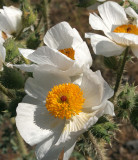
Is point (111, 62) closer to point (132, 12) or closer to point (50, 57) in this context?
point (132, 12)

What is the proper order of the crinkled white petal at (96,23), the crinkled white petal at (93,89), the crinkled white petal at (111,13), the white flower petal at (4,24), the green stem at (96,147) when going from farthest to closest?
the white flower petal at (4,24) < the crinkled white petal at (111,13) < the crinkled white petal at (96,23) < the green stem at (96,147) < the crinkled white petal at (93,89)

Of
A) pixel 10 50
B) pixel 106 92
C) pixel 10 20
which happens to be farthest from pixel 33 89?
pixel 10 20

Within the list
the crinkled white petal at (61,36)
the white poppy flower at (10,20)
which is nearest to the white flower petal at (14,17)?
the white poppy flower at (10,20)

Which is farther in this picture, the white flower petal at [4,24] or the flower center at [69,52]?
the white flower petal at [4,24]

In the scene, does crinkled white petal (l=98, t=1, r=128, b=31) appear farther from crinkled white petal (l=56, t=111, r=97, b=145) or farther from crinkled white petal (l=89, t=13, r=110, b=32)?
crinkled white petal (l=56, t=111, r=97, b=145)

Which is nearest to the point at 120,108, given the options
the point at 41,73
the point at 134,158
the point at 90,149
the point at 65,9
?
the point at 90,149

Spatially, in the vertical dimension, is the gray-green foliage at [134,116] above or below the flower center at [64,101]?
below

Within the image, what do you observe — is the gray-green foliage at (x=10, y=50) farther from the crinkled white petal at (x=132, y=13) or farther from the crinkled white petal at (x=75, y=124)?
the crinkled white petal at (x=132, y=13)

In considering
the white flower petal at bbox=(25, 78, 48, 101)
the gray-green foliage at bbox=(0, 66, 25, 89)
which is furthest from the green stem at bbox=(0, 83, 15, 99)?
the white flower petal at bbox=(25, 78, 48, 101)

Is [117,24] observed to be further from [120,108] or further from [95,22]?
[120,108]
